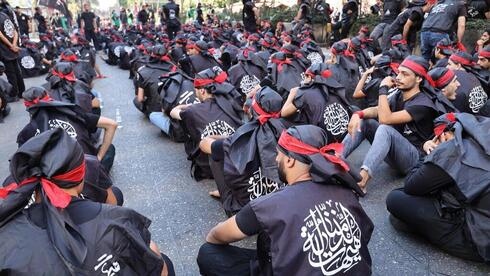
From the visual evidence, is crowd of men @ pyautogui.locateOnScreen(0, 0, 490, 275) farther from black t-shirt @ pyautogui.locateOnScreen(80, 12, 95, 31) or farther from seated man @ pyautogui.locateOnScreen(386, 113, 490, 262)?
black t-shirt @ pyautogui.locateOnScreen(80, 12, 95, 31)

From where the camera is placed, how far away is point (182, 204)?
145 inches

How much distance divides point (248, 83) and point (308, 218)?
15.2 feet

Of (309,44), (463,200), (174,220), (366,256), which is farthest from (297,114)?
(309,44)

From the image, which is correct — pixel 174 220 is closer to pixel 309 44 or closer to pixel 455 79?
pixel 455 79

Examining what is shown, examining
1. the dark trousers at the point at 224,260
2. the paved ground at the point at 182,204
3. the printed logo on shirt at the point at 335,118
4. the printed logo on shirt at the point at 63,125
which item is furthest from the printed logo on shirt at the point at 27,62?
the dark trousers at the point at 224,260

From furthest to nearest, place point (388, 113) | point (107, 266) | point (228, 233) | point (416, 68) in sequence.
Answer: point (388, 113), point (416, 68), point (228, 233), point (107, 266)

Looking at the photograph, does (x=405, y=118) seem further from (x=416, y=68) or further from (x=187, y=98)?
(x=187, y=98)

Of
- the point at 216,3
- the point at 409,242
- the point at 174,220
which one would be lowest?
the point at 216,3

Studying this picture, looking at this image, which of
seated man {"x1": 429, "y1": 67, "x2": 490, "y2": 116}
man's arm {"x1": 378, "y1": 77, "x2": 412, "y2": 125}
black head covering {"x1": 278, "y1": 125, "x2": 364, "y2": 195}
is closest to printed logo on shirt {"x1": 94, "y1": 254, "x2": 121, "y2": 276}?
black head covering {"x1": 278, "y1": 125, "x2": 364, "y2": 195}

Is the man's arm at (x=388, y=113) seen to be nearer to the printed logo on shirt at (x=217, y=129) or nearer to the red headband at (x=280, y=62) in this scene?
the printed logo on shirt at (x=217, y=129)

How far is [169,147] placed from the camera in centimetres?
527

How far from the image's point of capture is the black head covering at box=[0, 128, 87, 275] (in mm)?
1563

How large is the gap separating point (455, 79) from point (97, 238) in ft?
13.1

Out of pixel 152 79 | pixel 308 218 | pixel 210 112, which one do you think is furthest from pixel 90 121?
pixel 308 218
